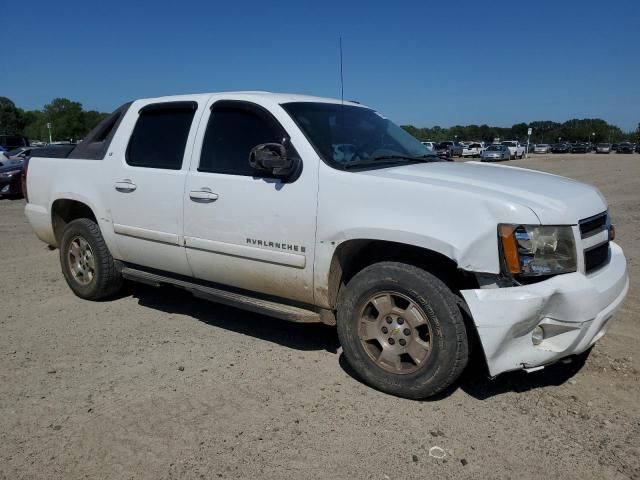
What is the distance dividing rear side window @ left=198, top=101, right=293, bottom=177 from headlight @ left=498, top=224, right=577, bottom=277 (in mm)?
1735

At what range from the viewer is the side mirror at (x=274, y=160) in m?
3.55

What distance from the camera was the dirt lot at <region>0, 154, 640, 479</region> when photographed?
2.70 m

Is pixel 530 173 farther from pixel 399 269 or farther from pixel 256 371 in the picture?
pixel 256 371

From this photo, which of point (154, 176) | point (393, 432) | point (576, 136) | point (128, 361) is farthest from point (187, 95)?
point (576, 136)

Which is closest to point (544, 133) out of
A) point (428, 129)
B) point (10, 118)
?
point (428, 129)

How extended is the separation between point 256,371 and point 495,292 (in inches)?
68.9

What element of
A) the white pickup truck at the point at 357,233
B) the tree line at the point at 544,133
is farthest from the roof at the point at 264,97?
the tree line at the point at 544,133

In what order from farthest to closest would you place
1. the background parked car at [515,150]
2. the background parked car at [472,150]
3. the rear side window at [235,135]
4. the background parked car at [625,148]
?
the background parked car at [625,148], the background parked car at [515,150], the background parked car at [472,150], the rear side window at [235,135]

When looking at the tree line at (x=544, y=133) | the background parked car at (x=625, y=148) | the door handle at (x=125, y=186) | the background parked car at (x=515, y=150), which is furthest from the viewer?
the tree line at (x=544, y=133)

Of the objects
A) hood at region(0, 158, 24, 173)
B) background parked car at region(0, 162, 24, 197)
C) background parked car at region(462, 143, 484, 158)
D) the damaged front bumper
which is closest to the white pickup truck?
the damaged front bumper

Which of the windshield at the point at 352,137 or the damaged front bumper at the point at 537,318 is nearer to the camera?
the damaged front bumper at the point at 537,318

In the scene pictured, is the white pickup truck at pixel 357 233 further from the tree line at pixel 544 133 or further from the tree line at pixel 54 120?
the tree line at pixel 544 133

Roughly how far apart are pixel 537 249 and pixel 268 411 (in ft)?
5.96

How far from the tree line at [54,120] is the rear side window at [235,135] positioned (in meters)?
95.5
